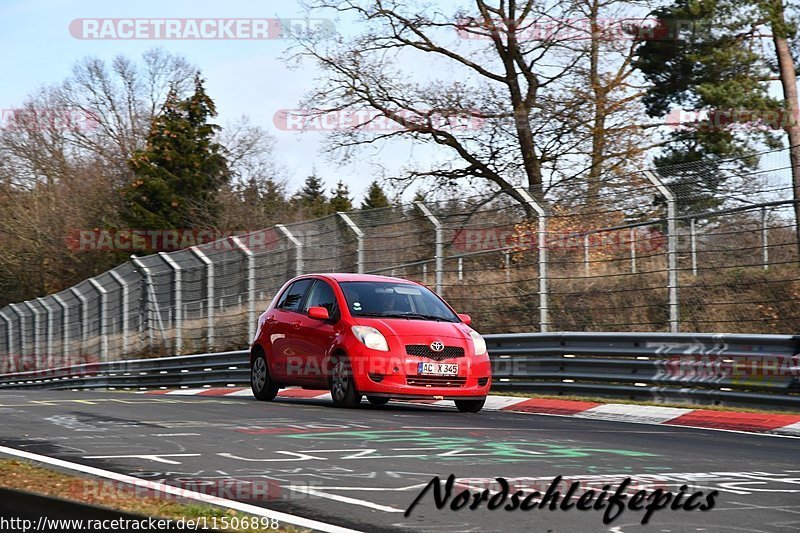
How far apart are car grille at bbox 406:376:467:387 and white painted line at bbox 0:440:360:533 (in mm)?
5317

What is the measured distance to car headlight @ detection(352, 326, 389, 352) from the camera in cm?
1301

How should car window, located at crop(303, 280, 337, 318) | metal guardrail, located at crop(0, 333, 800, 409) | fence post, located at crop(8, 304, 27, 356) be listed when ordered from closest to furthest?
metal guardrail, located at crop(0, 333, 800, 409), car window, located at crop(303, 280, 337, 318), fence post, located at crop(8, 304, 27, 356)

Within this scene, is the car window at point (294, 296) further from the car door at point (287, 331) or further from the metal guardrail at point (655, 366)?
the metal guardrail at point (655, 366)

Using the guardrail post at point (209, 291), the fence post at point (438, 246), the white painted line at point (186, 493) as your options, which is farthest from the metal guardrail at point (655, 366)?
the guardrail post at point (209, 291)

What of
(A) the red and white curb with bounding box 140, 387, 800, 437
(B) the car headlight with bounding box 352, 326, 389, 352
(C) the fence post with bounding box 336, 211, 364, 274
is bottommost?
(A) the red and white curb with bounding box 140, 387, 800, 437

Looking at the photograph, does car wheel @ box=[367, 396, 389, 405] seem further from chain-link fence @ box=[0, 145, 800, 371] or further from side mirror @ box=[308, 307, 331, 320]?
chain-link fence @ box=[0, 145, 800, 371]

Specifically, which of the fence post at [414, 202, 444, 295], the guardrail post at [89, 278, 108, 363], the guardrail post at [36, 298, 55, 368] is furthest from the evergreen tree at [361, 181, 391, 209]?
the fence post at [414, 202, 444, 295]

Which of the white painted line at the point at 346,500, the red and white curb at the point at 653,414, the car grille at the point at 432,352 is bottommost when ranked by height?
the red and white curb at the point at 653,414

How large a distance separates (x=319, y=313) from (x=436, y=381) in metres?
1.64

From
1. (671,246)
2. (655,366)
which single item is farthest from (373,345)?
(671,246)

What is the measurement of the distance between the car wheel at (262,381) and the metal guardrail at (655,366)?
3237 mm

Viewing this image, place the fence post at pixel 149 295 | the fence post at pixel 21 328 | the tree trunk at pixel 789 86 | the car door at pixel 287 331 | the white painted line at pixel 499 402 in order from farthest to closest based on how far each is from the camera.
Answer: the fence post at pixel 21 328 < the fence post at pixel 149 295 < the tree trunk at pixel 789 86 < the white painted line at pixel 499 402 < the car door at pixel 287 331

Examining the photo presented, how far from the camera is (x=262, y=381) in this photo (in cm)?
1537

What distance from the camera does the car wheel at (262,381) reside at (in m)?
15.2
